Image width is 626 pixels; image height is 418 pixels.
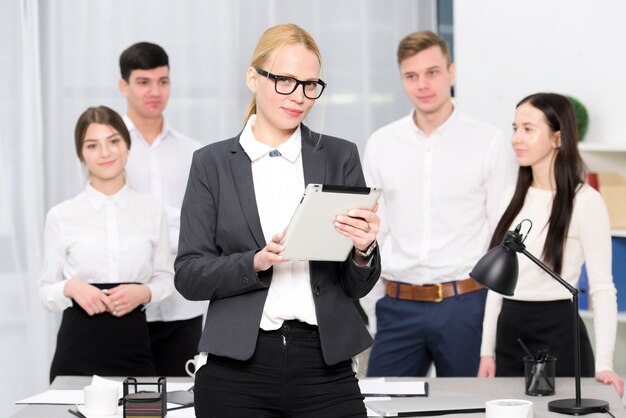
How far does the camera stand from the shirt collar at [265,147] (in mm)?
1978

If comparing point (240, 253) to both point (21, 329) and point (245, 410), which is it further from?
point (21, 329)

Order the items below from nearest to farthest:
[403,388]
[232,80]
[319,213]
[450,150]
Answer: [319,213], [403,388], [450,150], [232,80]

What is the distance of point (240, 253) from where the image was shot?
1896mm

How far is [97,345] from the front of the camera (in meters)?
3.08

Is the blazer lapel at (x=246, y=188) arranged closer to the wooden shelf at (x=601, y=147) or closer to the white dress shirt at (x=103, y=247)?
the white dress shirt at (x=103, y=247)

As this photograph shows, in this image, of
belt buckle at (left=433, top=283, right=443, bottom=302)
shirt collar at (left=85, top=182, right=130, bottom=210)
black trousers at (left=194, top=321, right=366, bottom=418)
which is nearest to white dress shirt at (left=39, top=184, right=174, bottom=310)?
shirt collar at (left=85, top=182, right=130, bottom=210)

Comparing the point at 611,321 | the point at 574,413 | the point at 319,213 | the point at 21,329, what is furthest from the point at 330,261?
the point at 21,329

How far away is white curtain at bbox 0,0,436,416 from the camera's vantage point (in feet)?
14.5

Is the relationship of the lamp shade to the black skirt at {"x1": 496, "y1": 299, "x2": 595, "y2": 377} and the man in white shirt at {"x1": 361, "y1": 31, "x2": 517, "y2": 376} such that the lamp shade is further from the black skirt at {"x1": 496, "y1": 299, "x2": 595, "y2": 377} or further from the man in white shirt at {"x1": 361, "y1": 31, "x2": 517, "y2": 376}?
the man in white shirt at {"x1": 361, "y1": 31, "x2": 517, "y2": 376}

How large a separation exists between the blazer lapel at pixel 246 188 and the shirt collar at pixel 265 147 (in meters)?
0.01

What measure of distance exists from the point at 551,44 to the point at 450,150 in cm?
138

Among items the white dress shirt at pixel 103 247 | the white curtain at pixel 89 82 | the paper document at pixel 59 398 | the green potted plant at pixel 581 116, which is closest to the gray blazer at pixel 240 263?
the paper document at pixel 59 398

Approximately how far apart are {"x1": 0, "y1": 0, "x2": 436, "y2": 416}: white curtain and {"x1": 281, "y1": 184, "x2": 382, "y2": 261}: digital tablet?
93.4 inches

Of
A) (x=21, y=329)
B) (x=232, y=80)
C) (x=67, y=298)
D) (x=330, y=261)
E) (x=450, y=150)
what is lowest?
(x=21, y=329)
